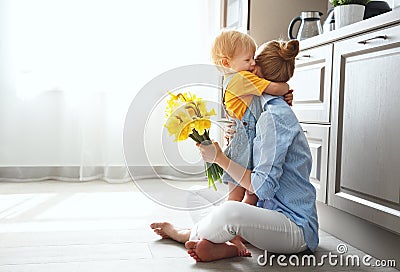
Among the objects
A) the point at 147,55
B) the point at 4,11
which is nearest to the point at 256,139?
the point at 147,55

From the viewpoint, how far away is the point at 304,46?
2084mm

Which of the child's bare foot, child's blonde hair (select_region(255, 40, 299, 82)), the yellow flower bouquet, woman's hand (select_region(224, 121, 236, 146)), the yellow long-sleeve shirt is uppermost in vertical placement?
child's blonde hair (select_region(255, 40, 299, 82))

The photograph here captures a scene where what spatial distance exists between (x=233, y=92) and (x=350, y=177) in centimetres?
51

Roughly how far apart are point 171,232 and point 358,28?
0.95 metres

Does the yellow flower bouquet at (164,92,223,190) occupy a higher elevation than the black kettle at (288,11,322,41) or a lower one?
lower

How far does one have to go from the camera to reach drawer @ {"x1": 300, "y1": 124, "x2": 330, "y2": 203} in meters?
1.89

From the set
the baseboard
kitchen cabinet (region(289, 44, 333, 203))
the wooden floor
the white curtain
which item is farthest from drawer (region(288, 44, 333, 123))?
the white curtain

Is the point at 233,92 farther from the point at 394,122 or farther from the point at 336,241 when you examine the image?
the point at 336,241

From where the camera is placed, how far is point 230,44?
1646mm

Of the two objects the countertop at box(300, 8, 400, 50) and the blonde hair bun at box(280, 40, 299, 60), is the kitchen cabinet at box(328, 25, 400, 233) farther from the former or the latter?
the blonde hair bun at box(280, 40, 299, 60)

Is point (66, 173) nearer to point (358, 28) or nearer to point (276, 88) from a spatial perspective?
point (276, 88)

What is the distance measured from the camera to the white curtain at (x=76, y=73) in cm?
301

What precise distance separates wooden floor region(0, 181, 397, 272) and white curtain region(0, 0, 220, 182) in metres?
0.39

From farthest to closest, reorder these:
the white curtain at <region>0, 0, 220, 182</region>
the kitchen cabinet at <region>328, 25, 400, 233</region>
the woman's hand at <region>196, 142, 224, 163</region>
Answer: the white curtain at <region>0, 0, 220, 182</region> → the woman's hand at <region>196, 142, 224, 163</region> → the kitchen cabinet at <region>328, 25, 400, 233</region>
